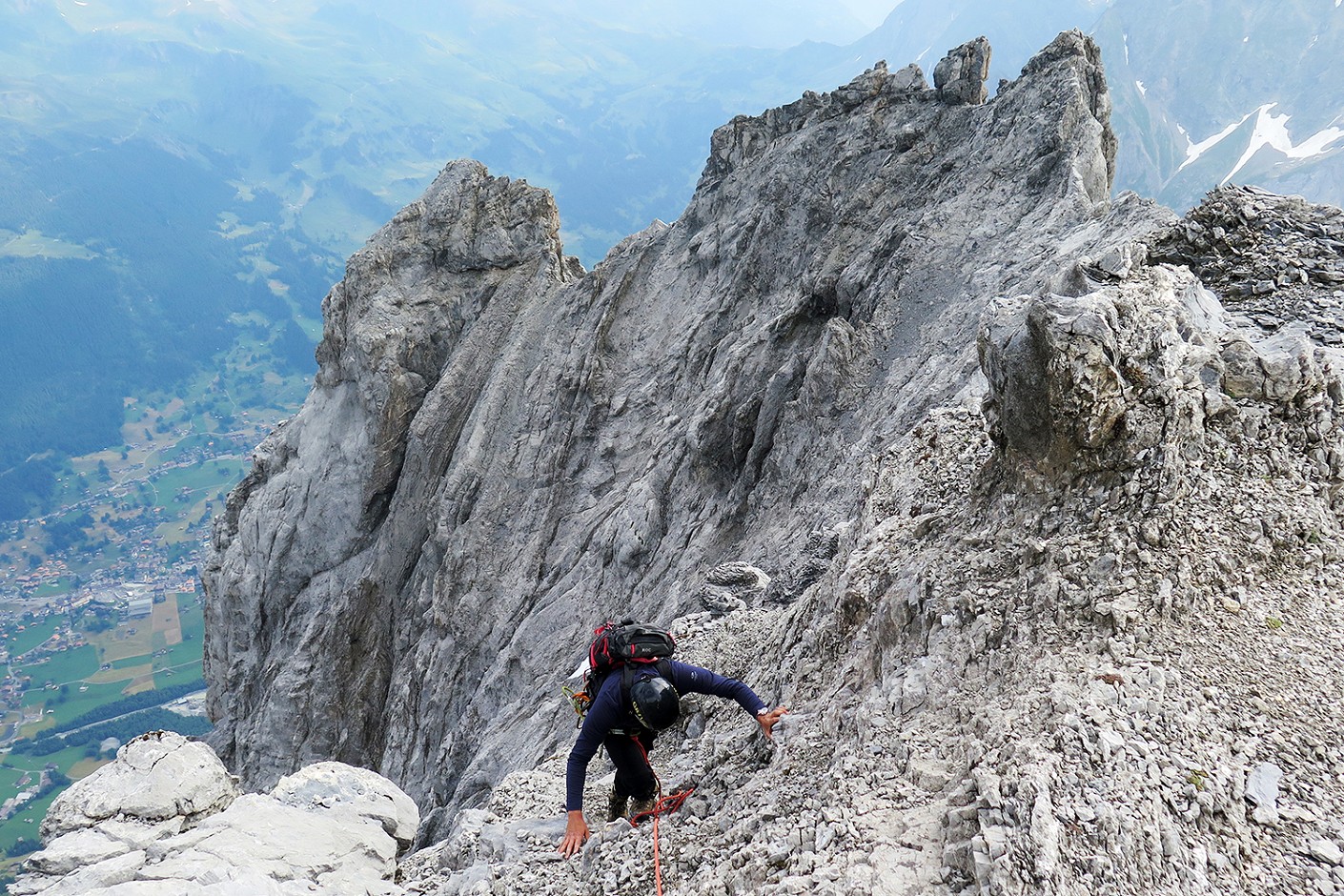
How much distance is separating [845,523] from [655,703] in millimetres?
7249

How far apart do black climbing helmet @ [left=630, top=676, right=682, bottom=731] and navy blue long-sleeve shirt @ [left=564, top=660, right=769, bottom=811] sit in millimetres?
227

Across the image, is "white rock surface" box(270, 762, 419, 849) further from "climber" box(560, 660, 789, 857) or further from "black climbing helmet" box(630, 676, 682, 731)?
"black climbing helmet" box(630, 676, 682, 731)

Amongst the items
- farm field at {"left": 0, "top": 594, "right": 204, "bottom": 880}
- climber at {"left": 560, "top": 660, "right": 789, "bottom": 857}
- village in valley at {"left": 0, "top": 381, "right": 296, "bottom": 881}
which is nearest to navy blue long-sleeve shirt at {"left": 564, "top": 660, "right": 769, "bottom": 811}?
climber at {"left": 560, "top": 660, "right": 789, "bottom": 857}

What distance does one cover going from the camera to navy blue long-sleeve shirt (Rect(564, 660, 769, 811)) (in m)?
10.7

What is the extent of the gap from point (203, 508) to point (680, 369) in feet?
601

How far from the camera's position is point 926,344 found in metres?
23.3

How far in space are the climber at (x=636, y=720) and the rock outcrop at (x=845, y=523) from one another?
1.83ft

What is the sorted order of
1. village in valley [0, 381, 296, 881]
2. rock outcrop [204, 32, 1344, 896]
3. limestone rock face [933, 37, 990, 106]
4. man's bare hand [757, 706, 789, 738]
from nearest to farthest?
1. rock outcrop [204, 32, 1344, 896]
2. man's bare hand [757, 706, 789, 738]
3. limestone rock face [933, 37, 990, 106]
4. village in valley [0, 381, 296, 881]

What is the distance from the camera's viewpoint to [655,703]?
1044cm

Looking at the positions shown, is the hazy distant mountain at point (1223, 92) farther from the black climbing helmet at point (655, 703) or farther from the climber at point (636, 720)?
the black climbing helmet at point (655, 703)

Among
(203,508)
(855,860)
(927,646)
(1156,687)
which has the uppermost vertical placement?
(203,508)

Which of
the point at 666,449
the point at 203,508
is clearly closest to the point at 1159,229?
the point at 666,449

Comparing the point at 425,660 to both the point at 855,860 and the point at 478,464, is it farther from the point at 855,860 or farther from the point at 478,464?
the point at 855,860

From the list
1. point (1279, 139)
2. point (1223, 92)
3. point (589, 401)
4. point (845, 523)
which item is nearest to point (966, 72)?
point (589, 401)
